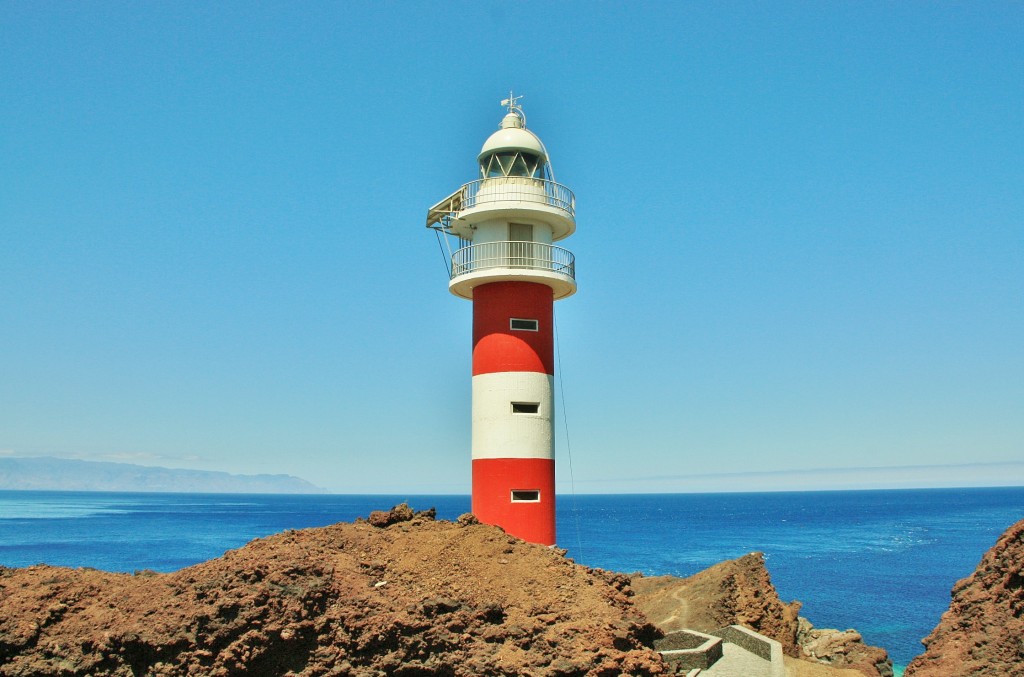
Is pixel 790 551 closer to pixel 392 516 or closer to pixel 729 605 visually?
pixel 729 605

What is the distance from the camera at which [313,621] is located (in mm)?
11141

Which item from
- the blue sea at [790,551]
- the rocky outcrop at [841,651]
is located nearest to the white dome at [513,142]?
the rocky outcrop at [841,651]

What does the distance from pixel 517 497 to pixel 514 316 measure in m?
3.90

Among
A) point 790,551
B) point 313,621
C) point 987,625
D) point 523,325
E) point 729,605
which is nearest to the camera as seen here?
point 987,625

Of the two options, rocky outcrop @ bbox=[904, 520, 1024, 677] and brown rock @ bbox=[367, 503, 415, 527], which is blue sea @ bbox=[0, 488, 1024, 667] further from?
brown rock @ bbox=[367, 503, 415, 527]

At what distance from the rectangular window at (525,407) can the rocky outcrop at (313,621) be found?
23.2ft

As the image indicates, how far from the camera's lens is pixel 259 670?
36.0 feet

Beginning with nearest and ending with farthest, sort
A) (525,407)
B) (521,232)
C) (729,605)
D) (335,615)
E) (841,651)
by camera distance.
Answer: (335,615) → (729,605) → (841,651) → (525,407) → (521,232)

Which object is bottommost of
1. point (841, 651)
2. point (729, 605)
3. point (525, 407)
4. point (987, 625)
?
point (841, 651)

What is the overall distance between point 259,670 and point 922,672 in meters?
7.77

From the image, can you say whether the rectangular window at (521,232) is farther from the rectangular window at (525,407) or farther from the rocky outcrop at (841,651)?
the rocky outcrop at (841,651)

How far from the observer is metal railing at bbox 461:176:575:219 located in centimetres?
2061

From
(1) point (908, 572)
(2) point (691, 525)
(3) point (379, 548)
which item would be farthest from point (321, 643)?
(2) point (691, 525)

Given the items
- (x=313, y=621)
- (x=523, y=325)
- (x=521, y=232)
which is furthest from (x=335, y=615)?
(x=521, y=232)
